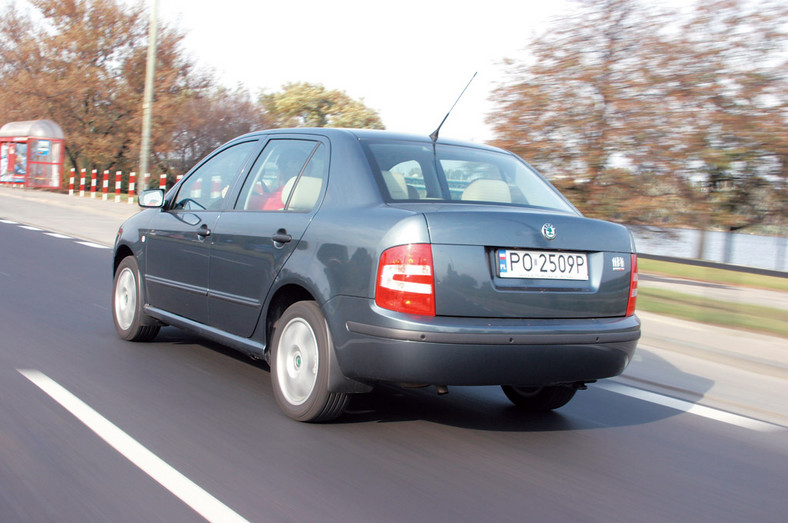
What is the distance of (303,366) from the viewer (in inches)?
190

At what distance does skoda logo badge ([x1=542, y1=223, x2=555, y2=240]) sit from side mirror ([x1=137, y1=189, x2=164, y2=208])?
10.6ft

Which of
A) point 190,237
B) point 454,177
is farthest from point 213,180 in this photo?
point 454,177

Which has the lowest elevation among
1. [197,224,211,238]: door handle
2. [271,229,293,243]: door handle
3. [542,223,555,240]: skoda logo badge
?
[197,224,211,238]: door handle

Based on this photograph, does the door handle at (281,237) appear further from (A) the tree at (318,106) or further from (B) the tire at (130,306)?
(A) the tree at (318,106)

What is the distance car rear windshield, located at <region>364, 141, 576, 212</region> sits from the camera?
4.76m

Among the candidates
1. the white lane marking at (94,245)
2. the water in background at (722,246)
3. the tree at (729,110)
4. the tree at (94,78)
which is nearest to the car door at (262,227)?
the water in background at (722,246)

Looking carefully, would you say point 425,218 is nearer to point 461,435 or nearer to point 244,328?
point 461,435

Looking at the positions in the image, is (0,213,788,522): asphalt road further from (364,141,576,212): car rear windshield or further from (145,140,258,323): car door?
(364,141,576,212): car rear windshield

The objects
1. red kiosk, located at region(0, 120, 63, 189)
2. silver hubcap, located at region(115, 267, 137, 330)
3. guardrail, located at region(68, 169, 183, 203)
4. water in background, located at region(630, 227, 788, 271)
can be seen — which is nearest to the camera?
silver hubcap, located at region(115, 267, 137, 330)

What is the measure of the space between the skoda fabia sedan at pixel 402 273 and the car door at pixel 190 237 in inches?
1.2

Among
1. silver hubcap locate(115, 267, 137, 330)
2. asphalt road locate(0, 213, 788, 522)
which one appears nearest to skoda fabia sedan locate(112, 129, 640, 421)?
asphalt road locate(0, 213, 788, 522)

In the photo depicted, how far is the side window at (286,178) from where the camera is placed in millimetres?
5051

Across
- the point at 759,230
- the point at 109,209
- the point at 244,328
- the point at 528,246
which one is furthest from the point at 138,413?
the point at 109,209

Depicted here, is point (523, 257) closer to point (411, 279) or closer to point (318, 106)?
point (411, 279)
